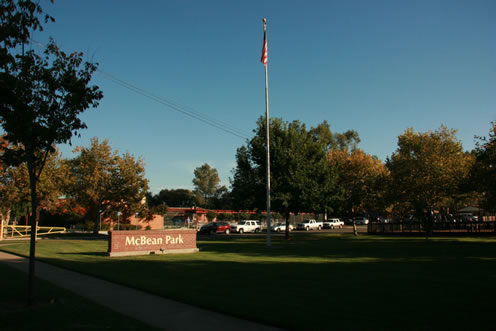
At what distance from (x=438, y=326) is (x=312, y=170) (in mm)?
27738

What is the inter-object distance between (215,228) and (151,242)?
2831 cm

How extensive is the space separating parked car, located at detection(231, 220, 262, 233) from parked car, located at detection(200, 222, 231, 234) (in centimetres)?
182

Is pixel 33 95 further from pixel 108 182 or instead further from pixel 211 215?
pixel 211 215

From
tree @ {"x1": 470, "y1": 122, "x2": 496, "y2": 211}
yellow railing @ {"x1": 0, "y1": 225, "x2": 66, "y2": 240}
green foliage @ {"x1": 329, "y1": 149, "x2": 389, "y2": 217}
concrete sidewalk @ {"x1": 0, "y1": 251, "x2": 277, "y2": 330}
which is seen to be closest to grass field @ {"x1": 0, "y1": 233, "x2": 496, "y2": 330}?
concrete sidewalk @ {"x1": 0, "y1": 251, "x2": 277, "y2": 330}

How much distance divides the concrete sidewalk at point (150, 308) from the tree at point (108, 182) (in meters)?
30.0

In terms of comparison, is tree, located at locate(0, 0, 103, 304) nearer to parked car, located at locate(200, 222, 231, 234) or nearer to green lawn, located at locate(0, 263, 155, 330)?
green lawn, located at locate(0, 263, 155, 330)

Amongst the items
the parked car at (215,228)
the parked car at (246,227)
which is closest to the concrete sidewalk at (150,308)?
the parked car at (215,228)

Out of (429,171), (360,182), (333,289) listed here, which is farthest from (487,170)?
(333,289)

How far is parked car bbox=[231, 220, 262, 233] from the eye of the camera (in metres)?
50.6

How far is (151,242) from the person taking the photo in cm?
1914

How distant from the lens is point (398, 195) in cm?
3556

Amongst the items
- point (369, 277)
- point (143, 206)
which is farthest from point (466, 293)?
point (143, 206)

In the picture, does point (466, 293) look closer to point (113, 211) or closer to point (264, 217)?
point (113, 211)

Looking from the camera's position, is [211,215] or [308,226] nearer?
[308,226]
